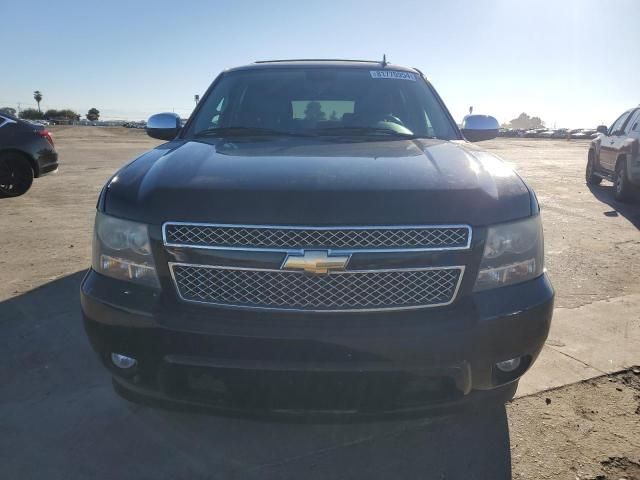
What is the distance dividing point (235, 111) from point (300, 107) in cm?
43

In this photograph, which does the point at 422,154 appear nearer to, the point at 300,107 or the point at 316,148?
the point at 316,148

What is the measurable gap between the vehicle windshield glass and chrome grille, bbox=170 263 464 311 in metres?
1.29

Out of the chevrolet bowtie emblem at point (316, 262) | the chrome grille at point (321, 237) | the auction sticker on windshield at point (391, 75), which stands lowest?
the chevrolet bowtie emblem at point (316, 262)

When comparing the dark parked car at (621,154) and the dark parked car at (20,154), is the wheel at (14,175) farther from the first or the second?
the dark parked car at (621,154)

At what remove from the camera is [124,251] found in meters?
2.04

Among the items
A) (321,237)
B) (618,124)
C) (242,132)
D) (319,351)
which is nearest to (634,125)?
(618,124)

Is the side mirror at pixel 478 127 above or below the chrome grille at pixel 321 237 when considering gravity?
above

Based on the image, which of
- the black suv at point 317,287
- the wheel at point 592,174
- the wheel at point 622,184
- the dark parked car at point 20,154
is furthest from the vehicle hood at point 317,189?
the wheel at point 592,174

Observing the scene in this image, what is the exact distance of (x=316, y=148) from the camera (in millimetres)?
2535

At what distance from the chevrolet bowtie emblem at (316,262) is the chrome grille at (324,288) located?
0.12ft

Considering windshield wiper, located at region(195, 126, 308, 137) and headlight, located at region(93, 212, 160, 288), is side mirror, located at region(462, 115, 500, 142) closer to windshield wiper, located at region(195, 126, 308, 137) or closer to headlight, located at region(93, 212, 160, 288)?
windshield wiper, located at region(195, 126, 308, 137)

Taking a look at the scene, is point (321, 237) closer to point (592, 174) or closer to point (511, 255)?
point (511, 255)

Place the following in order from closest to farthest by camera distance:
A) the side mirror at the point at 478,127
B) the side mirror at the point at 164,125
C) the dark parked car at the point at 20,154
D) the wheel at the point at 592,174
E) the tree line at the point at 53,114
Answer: the side mirror at the point at 164,125 → the side mirror at the point at 478,127 → the dark parked car at the point at 20,154 → the wheel at the point at 592,174 → the tree line at the point at 53,114

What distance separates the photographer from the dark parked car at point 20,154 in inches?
337
